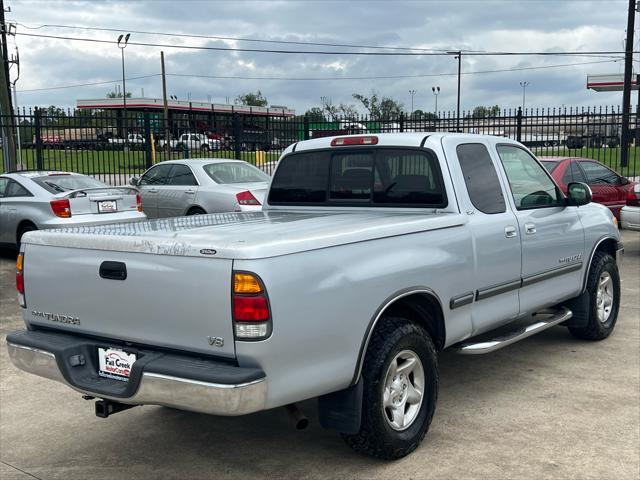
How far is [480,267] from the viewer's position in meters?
5.02

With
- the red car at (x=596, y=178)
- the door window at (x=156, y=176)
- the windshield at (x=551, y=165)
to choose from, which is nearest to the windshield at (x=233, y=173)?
the door window at (x=156, y=176)

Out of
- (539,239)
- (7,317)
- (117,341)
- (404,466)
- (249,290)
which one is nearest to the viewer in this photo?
(249,290)

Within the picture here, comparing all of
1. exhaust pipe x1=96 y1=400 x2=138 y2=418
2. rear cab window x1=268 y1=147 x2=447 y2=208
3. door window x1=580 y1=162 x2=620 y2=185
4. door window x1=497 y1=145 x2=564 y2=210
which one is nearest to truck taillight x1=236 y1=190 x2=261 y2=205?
door window x1=580 y1=162 x2=620 y2=185

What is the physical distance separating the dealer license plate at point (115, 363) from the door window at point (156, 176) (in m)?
10.1

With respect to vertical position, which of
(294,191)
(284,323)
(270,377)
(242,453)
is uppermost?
(294,191)

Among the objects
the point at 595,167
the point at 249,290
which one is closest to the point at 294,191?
the point at 249,290

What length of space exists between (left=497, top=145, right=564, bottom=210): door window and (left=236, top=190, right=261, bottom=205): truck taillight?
6.62 meters

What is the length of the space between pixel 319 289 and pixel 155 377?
35.8 inches

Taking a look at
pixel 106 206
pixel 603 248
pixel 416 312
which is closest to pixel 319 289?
pixel 416 312

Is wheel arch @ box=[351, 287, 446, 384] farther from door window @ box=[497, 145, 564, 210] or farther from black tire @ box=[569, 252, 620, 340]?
black tire @ box=[569, 252, 620, 340]

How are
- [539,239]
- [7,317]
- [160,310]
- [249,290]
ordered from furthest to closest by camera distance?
[7,317] → [539,239] → [160,310] → [249,290]

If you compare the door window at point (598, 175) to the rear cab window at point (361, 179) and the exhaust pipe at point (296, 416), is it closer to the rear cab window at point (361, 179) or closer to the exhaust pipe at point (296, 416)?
the rear cab window at point (361, 179)

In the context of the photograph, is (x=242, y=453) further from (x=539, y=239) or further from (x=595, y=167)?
(x=595, y=167)

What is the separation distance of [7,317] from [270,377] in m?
5.79
